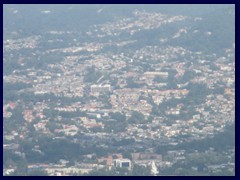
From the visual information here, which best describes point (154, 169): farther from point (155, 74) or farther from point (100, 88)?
point (155, 74)

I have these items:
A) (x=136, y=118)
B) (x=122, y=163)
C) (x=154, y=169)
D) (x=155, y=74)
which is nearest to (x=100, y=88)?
(x=155, y=74)

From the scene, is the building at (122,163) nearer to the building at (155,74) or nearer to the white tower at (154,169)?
the white tower at (154,169)

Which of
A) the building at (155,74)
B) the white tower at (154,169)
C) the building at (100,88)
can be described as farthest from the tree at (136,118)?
the white tower at (154,169)

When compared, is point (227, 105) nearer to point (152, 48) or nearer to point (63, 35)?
point (152, 48)

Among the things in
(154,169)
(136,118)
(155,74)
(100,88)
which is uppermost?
(155,74)

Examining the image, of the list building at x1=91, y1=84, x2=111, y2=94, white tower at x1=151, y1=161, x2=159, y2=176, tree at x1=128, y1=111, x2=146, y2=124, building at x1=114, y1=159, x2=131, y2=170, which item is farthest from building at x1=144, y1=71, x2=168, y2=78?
white tower at x1=151, y1=161, x2=159, y2=176

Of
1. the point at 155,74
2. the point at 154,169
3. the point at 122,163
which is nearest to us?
the point at 154,169

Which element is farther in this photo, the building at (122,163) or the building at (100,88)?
the building at (100,88)

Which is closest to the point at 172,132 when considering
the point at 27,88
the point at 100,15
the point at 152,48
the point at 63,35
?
the point at 27,88

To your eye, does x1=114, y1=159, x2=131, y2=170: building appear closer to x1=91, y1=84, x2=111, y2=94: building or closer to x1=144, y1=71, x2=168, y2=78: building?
x1=91, y1=84, x2=111, y2=94: building

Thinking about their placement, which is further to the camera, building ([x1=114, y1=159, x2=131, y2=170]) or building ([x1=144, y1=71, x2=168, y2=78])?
building ([x1=144, y1=71, x2=168, y2=78])

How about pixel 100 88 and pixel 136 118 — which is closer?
pixel 136 118
